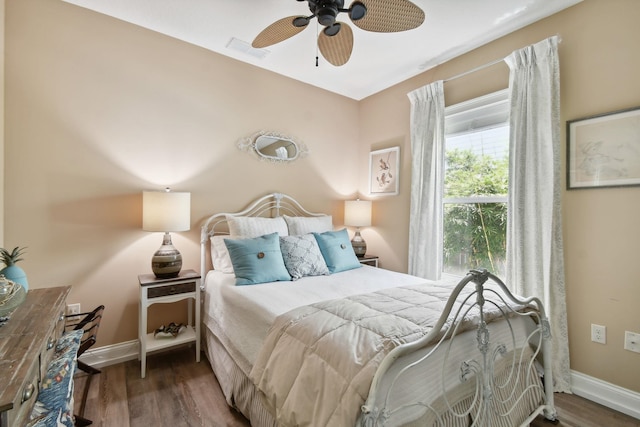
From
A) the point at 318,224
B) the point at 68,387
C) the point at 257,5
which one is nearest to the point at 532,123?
the point at 318,224

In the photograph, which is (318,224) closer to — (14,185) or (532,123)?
(532,123)

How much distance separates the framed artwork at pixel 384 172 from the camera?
135 inches

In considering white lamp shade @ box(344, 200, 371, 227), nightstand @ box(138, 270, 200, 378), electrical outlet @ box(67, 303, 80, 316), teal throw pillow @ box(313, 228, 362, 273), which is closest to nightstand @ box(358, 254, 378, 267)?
white lamp shade @ box(344, 200, 371, 227)

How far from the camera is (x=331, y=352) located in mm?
1177

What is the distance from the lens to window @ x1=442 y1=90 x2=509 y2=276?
2590 mm

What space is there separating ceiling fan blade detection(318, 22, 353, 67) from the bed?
149 cm

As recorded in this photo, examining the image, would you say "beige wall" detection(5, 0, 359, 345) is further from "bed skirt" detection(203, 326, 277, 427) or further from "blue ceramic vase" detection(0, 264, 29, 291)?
"blue ceramic vase" detection(0, 264, 29, 291)

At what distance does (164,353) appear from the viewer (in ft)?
8.41

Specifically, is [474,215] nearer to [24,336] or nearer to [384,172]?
[384,172]

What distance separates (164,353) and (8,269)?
1.46 metres

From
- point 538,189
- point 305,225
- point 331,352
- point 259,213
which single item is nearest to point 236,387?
point 331,352

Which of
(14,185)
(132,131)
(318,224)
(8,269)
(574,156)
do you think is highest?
(132,131)

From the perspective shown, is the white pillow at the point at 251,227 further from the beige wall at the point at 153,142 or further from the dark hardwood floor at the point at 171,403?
the dark hardwood floor at the point at 171,403

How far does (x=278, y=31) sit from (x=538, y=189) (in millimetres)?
2153
